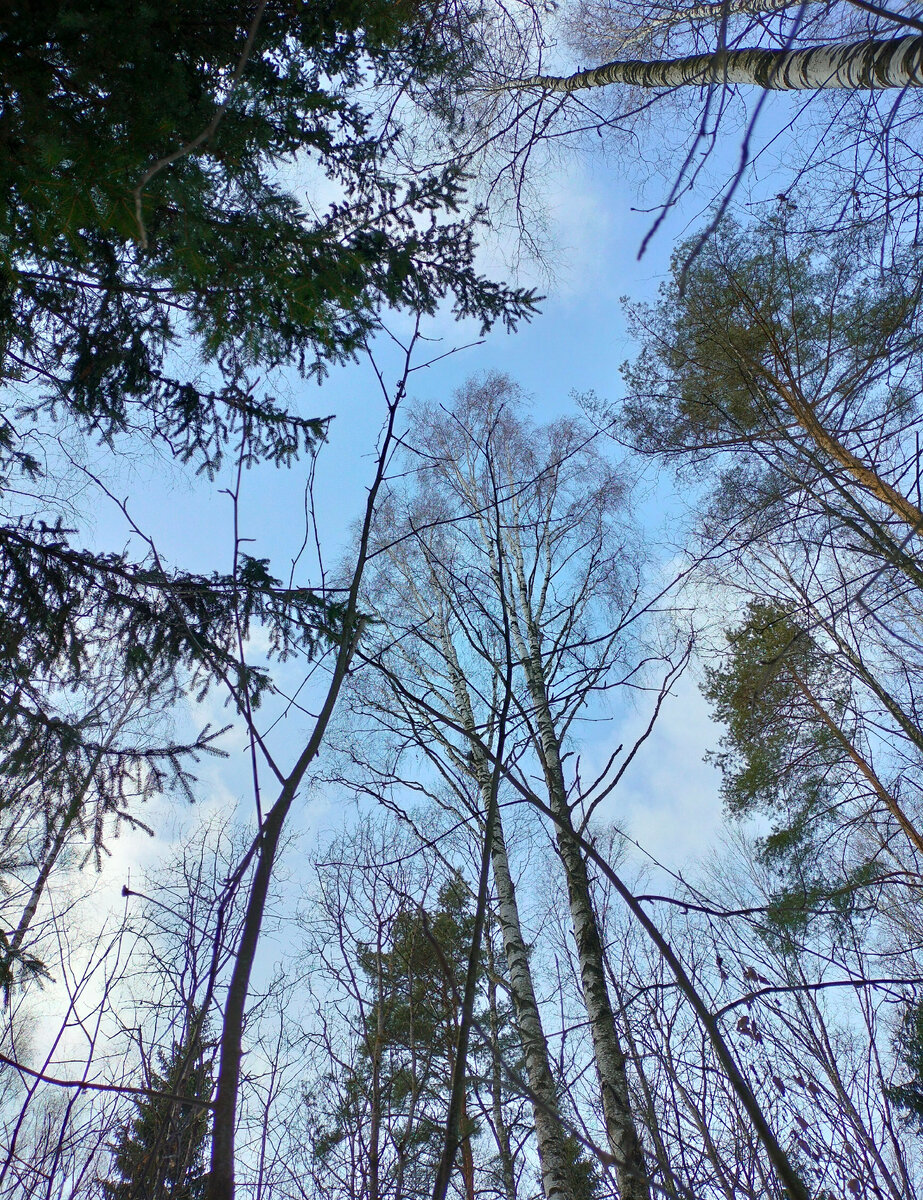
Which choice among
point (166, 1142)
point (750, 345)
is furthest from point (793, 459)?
point (166, 1142)

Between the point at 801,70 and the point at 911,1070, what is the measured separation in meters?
6.59

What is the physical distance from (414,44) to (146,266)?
2.36 meters

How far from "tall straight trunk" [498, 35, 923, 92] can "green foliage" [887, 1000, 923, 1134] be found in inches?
172

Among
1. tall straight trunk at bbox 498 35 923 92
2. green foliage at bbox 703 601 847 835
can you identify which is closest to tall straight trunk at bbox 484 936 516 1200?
tall straight trunk at bbox 498 35 923 92

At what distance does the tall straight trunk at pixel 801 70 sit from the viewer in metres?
2.62

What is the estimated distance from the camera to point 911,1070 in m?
5.30

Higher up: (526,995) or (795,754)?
(795,754)

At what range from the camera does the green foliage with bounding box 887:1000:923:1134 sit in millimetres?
4172

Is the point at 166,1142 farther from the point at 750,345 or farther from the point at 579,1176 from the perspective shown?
the point at 750,345

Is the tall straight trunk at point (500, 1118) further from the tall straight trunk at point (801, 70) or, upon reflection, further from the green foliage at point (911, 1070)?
the tall straight trunk at point (801, 70)

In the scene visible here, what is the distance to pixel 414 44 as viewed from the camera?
172 inches

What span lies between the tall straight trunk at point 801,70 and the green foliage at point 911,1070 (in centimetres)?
437

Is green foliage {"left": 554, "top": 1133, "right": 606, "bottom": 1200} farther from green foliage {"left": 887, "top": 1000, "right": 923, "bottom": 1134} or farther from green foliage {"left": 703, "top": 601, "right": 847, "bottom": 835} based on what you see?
green foliage {"left": 703, "top": 601, "right": 847, "bottom": 835}

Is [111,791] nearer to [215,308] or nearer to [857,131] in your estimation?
[215,308]
